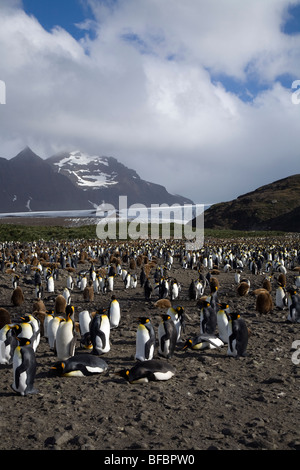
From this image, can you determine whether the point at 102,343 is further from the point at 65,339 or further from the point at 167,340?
the point at 167,340

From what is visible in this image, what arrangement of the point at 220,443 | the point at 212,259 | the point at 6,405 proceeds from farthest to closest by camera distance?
1. the point at 212,259
2. the point at 6,405
3. the point at 220,443

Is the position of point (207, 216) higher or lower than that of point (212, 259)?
higher

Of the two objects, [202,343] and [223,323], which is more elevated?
[223,323]

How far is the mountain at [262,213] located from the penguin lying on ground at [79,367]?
67.2 m

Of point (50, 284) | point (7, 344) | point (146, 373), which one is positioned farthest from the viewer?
point (50, 284)

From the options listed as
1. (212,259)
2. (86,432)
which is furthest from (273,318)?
(212,259)

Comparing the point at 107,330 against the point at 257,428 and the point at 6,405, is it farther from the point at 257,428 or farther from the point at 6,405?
the point at 257,428

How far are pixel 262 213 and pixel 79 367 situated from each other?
76.2 meters

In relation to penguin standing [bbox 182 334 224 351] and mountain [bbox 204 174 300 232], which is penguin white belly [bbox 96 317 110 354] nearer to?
penguin standing [bbox 182 334 224 351]

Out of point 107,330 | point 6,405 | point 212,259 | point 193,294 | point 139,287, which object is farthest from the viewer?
point 212,259

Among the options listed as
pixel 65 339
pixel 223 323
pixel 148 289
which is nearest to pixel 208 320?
pixel 223 323

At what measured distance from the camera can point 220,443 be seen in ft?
12.7

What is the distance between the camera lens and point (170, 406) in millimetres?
4699
